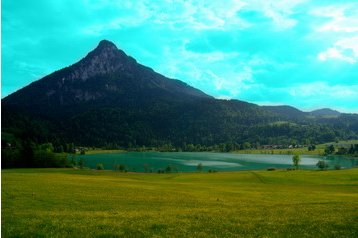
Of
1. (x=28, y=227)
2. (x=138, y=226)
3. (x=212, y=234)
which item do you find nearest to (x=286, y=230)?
(x=212, y=234)

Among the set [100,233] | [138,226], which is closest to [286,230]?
[138,226]

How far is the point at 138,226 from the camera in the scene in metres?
24.4

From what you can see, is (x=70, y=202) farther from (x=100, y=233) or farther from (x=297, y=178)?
(x=297, y=178)

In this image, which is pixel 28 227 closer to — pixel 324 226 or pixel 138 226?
pixel 138 226

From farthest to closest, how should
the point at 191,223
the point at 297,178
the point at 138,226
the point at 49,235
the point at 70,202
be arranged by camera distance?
the point at 297,178 < the point at 70,202 < the point at 191,223 < the point at 138,226 < the point at 49,235

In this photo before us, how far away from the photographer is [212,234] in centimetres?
2258

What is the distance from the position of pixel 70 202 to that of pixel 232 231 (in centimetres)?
2083

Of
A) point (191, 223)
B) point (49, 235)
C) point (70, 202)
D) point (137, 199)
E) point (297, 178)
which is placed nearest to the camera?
point (49, 235)

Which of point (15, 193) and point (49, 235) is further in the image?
point (15, 193)

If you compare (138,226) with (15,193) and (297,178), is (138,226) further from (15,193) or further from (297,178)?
(297,178)

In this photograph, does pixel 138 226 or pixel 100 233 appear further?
pixel 138 226

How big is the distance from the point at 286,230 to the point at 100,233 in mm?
11304

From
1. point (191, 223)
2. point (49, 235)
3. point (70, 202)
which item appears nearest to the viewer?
point (49, 235)

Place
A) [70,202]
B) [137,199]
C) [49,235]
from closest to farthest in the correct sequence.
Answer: [49,235], [70,202], [137,199]
